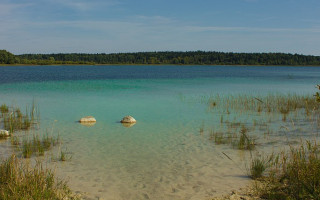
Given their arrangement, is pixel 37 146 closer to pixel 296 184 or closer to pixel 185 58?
pixel 296 184

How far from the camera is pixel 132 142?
1047 cm

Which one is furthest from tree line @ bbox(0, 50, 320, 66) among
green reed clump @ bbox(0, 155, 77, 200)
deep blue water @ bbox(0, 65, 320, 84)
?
green reed clump @ bbox(0, 155, 77, 200)

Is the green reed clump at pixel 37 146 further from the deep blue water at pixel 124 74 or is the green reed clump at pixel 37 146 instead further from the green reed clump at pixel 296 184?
the deep blue water at pixel 124 74

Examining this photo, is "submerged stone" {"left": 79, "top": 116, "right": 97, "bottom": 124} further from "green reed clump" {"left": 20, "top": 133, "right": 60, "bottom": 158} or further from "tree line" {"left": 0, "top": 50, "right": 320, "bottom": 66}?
"tree line" {"left": 0, "top": 50, "right": 320, "bottom": 66}

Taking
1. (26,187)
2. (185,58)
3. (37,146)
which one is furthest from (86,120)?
(185,58)

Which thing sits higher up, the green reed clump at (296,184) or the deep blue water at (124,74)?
the deep blue water at (124,74)

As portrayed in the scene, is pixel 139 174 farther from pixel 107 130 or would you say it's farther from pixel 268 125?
pixel 268 125

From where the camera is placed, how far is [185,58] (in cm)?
18250

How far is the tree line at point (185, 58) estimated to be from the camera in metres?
162

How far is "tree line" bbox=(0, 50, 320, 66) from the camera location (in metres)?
162

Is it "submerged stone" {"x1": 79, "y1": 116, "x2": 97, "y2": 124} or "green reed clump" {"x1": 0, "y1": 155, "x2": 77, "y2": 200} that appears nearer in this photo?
"green reed clump" {"x1": 0, "y1": 155, "x2": 77, "y2": 200}

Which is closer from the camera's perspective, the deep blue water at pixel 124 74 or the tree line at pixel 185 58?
the deep blue water at pixel 124 74

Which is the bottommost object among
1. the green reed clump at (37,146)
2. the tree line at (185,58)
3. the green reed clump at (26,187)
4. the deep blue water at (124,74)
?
the green reed clump at (37,146)

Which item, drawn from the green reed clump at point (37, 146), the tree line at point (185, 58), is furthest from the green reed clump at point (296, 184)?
the tree line at point (185, 58)
